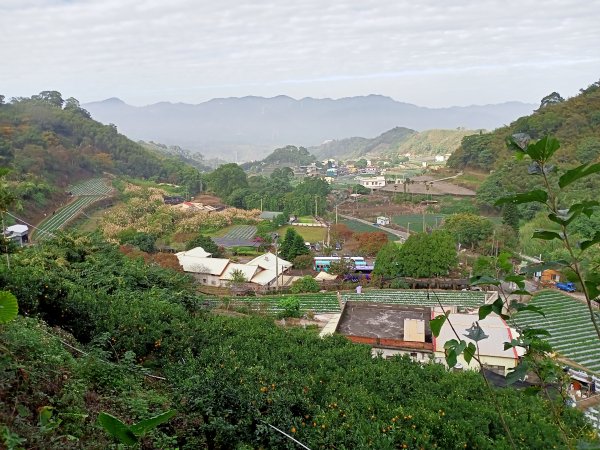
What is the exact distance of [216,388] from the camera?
4.12 m

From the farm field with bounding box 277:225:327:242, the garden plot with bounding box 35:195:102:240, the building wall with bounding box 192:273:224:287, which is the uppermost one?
the garden plot with bounding box 35:195:102:240

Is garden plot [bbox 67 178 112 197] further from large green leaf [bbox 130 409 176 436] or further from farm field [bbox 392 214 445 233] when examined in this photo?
large green leaf [bbox 130 409 176 436]

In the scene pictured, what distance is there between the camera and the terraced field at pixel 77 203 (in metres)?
26.1

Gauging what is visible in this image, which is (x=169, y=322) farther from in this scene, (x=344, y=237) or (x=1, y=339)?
(x=344, y=237)

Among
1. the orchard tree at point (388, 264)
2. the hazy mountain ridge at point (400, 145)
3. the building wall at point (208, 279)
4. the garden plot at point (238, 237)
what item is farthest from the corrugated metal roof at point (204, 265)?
the hazy mountain ridge at point (400, 145)


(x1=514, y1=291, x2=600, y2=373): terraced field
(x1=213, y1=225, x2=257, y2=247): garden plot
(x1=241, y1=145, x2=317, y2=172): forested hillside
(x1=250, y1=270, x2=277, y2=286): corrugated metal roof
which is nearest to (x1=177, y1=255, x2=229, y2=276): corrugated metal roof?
(x1=250, y1=270, x2=277, y2=286): corrugated metal roof

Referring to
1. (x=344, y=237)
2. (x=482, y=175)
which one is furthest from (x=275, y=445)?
(x=482, y=175)

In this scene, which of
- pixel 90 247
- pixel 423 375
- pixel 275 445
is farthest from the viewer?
pixel 90 247

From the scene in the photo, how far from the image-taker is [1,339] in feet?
11.5

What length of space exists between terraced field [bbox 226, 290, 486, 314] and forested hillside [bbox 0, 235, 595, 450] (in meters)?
7.83

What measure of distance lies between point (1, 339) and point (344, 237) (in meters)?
23.5

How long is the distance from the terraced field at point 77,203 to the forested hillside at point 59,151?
1.00 meters

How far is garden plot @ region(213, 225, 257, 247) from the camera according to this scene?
25938mm

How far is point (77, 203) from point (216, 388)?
100 ft
